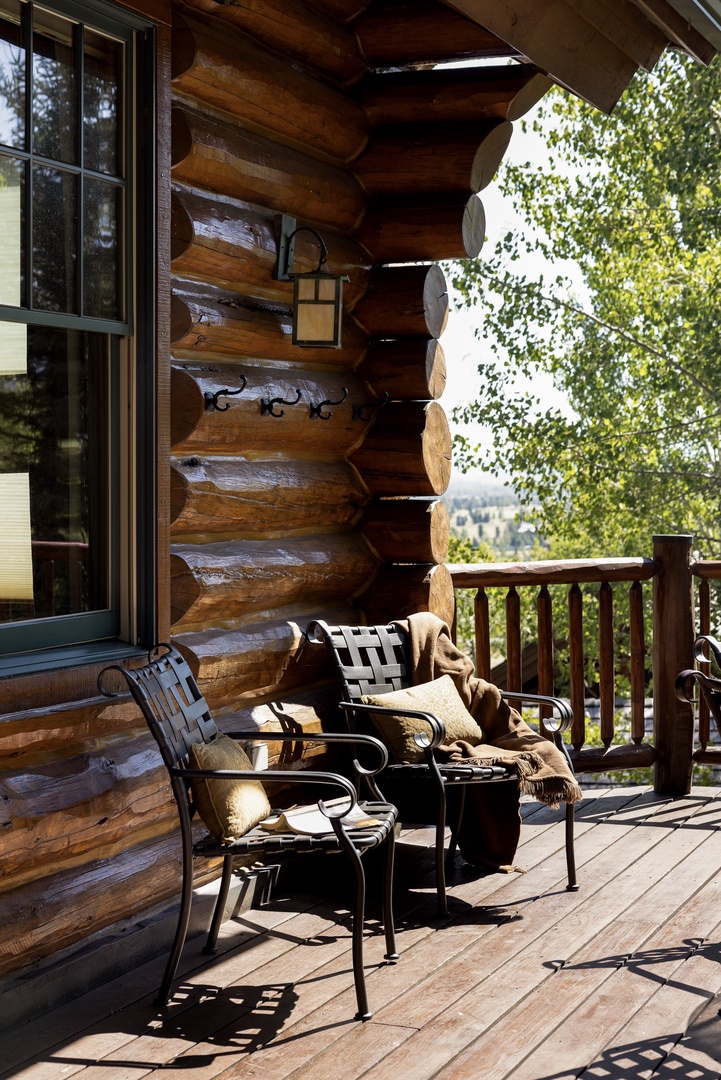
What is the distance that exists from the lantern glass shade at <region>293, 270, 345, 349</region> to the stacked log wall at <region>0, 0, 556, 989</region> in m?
0.09

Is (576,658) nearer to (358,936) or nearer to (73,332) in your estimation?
(358,936)

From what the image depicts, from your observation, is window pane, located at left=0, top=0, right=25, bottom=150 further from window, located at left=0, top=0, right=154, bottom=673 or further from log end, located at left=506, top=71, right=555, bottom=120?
log end, located at left=506, top=71, right=555, bottom=120

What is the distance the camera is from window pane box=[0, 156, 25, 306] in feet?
9.95

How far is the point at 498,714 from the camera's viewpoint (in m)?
4.41

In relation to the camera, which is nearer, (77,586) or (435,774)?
(77,586)

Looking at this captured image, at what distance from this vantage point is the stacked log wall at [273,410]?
125 inches

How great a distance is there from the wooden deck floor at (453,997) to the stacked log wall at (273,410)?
0.32 meters

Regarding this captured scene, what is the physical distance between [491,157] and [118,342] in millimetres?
2087

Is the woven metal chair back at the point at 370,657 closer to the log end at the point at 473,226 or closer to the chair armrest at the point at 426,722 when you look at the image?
the chair armrest at the point at 426,722

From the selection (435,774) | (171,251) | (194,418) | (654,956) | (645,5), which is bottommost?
(654,956)

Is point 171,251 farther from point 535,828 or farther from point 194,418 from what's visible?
point 535,828

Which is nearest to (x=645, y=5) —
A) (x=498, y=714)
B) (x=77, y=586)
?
(x=498, y=714)

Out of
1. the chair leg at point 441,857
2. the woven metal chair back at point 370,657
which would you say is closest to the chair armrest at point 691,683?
the chair leg at point 441,857

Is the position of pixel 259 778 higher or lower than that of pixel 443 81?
lower
